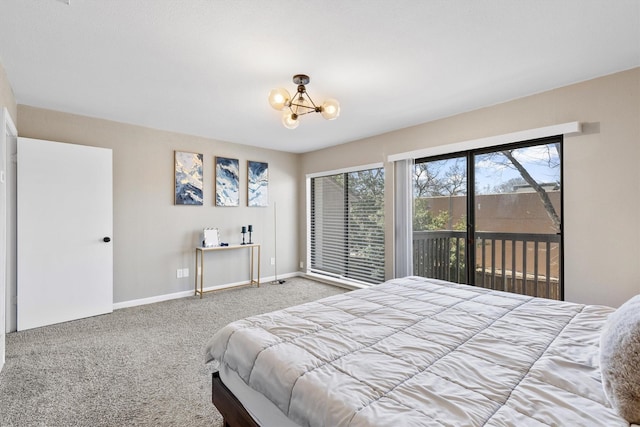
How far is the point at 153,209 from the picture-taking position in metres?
4.21

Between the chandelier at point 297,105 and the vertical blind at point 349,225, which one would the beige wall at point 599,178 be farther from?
the vertical blind at point 349,225

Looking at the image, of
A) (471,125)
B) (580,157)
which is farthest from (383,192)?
(580,157)

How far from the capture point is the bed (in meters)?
0.98

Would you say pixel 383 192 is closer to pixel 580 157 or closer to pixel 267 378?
pixel 580 157

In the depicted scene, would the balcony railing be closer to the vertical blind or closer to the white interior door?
the vertical blind

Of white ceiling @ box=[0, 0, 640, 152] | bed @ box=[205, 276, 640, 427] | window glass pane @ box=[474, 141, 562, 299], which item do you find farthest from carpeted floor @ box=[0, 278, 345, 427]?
window glass pane @ box=[474, 141, 562, 299]

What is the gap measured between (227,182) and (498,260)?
3.91 m

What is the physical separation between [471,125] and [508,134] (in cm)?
43

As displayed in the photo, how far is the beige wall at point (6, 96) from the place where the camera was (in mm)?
2489

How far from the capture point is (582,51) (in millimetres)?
2227

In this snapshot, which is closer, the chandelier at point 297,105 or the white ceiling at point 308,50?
the white ceiling at point 308,50

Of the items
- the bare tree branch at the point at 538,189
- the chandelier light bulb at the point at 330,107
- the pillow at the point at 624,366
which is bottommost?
the pillow at the point at 624,366

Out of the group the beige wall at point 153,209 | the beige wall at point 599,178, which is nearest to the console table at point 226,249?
the beige wall at point 153,209

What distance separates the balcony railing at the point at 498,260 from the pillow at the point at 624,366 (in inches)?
89.0
